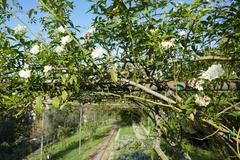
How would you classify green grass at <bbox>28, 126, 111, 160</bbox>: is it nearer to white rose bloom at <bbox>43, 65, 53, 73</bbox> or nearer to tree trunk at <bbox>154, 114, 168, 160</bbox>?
tree trunk at <bbox>154, 114, 168, 160</bbox>

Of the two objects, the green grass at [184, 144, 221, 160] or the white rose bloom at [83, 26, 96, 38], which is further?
the green grass at [184, 144, 221, 160]

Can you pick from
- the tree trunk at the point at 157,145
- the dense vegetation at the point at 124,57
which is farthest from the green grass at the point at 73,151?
the dense vegetation at the point at 124,57

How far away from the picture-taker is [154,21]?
1755 mm

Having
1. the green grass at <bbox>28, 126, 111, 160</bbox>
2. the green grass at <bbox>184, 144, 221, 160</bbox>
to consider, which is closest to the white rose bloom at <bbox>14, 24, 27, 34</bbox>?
the green grass at <bbox>184, 144, 221, 160</bbox>

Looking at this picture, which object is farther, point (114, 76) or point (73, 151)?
point (73, 151)

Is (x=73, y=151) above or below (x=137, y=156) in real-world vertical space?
above

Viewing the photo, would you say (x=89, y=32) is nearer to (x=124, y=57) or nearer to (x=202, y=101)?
(x=124, y=57)

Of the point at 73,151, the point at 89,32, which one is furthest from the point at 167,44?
the point at 73,151

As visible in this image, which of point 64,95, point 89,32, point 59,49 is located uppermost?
point 89,32

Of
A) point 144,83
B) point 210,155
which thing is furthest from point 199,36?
point 210,155

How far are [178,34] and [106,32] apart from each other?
1.22 ft

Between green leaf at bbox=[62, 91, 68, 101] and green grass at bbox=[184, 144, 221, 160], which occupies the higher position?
green leaf at bbox=[62, 91, 68, 101]

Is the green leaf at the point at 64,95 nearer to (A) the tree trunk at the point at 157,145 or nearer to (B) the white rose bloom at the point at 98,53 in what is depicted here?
(B) the white rose bloom at the point at 98,53

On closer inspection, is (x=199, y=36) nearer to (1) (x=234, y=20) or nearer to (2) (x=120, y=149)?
(1) (x=234, y=20)
